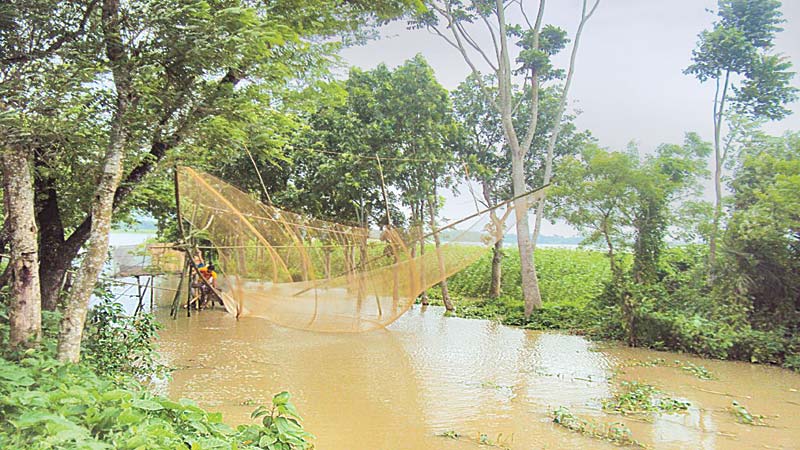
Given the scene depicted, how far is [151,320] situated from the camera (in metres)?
5.11

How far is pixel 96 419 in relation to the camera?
237 centimetres

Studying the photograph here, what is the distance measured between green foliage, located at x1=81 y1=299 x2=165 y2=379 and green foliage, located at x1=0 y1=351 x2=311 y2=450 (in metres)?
1.38

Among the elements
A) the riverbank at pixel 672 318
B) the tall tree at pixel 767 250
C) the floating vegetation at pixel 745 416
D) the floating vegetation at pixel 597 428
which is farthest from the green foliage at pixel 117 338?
the tall tree at pixel 767 250

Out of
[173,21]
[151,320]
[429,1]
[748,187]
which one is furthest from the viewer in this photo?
[429,1]

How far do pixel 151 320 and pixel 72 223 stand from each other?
1.85m

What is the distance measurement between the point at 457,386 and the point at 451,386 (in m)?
0.07

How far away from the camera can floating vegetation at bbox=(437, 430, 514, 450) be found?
404 cm

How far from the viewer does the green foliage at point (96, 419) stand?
216 centimetres

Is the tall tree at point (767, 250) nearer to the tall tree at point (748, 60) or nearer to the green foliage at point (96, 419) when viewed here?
the tall tree at point (748, 60)

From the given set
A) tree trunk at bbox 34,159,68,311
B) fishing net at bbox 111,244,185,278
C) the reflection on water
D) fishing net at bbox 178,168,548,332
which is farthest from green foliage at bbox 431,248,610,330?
tree trunk at bbox 34,159,68,311

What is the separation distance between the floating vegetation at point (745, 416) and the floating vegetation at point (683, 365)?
1313 mm

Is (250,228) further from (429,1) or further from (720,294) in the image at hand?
(429,1)

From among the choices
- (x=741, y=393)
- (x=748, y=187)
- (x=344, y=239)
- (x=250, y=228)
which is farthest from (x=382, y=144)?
(x=741, y=393)

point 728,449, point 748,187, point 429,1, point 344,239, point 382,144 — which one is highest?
point 429,1
